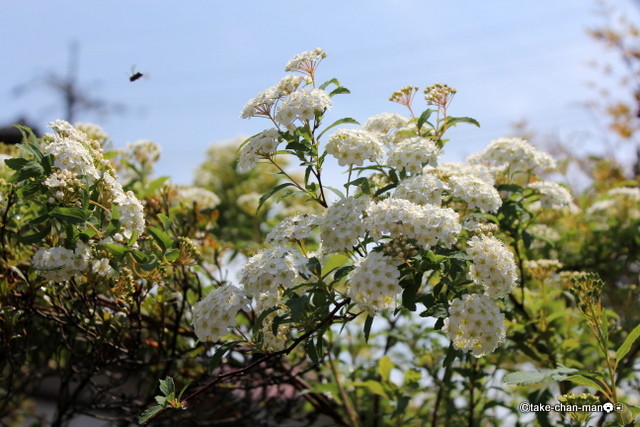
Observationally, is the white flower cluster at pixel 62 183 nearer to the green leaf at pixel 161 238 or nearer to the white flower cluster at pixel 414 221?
the green leaf at pixel 161 238

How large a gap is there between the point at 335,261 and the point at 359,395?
147 centimetres

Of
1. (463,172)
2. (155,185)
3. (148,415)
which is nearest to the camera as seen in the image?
(148,415)

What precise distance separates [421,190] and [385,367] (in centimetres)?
148

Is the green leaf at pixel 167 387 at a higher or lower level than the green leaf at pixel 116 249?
lower

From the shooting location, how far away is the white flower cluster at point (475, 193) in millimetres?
2191

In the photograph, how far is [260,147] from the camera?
7.11ft

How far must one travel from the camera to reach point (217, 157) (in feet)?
20.1

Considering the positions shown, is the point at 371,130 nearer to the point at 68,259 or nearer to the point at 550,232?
the point at 68,259

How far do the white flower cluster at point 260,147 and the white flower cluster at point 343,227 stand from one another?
327 millimetres

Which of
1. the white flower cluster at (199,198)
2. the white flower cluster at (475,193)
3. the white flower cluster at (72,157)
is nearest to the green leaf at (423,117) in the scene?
the white flower cluster at (475,193)

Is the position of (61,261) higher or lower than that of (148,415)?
higher

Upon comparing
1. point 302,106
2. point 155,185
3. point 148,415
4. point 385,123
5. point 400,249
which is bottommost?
point 148,415

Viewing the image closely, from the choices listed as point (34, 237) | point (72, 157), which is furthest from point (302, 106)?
point (34, 237)

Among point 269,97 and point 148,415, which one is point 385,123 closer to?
point 269,97
